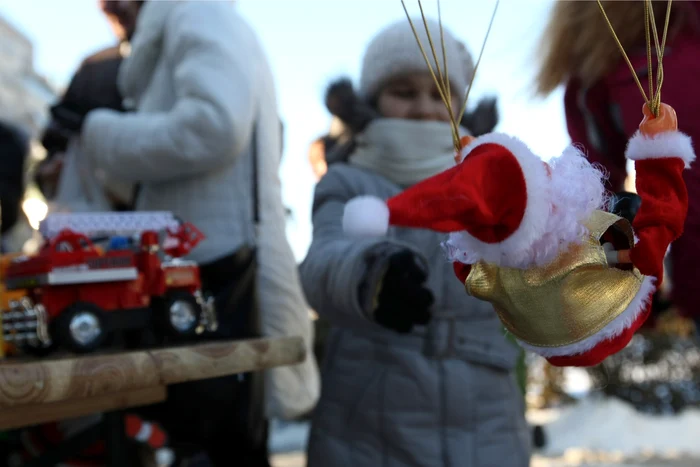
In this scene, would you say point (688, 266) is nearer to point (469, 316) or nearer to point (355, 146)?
point (469, 316)

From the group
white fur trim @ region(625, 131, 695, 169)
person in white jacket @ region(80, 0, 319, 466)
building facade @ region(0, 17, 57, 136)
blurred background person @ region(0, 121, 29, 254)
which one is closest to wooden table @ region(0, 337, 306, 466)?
person in white jacket @ region(80, 0, 319, 466)

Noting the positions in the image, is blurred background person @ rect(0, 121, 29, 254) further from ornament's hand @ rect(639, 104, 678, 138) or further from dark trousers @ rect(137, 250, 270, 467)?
ornament's hand @ rect(639, 104, 678, 138)

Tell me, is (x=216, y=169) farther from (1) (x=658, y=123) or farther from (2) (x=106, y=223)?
(1) (x=658, y=123)

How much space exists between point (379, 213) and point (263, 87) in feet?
2.76

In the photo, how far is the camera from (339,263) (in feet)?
3.06

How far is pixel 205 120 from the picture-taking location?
1.09 metres

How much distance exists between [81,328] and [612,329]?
66 cm

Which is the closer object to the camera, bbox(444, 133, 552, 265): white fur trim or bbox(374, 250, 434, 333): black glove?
bbox(444, 133, 552, 265): white fur trim

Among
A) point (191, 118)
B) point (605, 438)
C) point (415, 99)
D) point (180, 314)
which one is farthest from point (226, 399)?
point (605, 438)

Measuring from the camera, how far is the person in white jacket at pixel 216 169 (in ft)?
3.66

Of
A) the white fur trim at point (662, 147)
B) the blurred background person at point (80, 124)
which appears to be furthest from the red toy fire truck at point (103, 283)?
the white fur trim at point (662, 147)

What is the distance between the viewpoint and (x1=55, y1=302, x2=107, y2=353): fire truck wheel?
910 millimetres

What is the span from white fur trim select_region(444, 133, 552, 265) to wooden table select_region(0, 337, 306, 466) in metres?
0.39

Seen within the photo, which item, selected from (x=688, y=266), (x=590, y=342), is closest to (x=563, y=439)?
(x=688, y=266)
